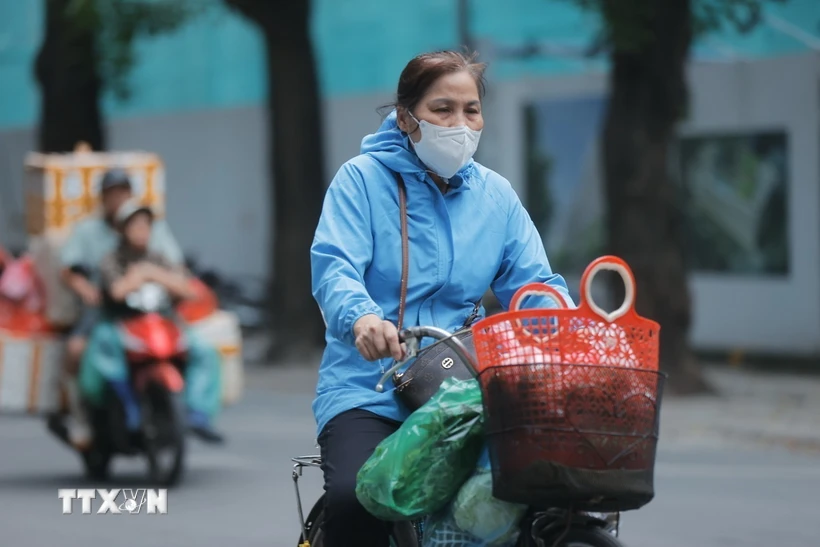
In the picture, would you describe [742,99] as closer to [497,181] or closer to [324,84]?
[324,84]

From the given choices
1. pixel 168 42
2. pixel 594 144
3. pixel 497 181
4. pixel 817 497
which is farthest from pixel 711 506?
pixel 168 42

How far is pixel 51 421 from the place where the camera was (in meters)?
9.66

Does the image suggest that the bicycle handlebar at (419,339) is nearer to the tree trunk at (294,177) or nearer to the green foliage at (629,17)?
the green foliage at (629,17)

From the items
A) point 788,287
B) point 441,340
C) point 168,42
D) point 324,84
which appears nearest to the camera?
point 441,340

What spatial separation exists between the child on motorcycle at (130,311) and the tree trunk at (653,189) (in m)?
5.61

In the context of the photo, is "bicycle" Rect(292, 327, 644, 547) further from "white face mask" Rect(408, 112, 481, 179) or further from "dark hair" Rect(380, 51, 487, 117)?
"dark hair" Rect(380, 51, 487, 117)

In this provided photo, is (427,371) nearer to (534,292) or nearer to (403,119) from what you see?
(534,292)

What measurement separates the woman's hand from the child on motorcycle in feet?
18.9

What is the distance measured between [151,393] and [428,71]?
220 inches

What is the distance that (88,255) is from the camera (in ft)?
30.5

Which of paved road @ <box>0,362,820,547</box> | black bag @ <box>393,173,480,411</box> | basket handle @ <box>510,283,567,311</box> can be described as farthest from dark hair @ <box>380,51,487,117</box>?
paved road @ <box>0,362,820,547</box>

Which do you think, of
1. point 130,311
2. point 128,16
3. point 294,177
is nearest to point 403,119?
point 130,311

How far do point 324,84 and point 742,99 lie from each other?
7.17m

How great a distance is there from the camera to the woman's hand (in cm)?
336
